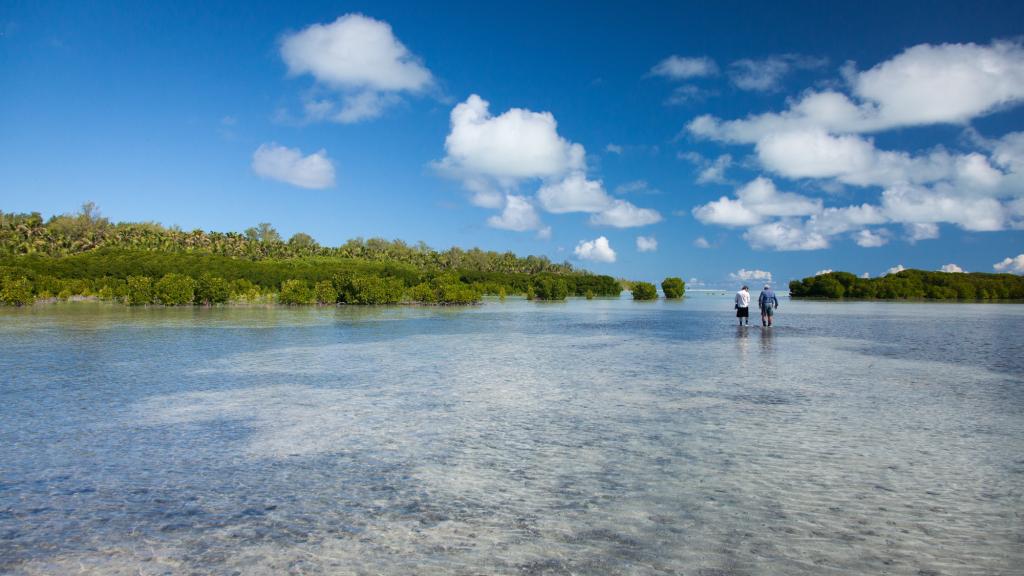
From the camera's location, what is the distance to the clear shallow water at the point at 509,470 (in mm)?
5465

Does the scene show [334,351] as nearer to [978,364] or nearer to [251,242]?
[978,364]

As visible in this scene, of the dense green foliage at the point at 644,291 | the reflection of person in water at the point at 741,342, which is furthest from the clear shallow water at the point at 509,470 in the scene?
the dense green foliage at the point at 644,291

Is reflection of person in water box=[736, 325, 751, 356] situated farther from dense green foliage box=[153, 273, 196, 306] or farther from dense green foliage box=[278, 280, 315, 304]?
dense green foliage box=[153, 273, 196, 306]

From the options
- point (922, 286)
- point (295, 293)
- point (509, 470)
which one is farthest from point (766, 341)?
point (922, 286)

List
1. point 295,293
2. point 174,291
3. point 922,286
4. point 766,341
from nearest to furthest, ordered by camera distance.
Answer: point 766,341 → point 174,291 → point 295,293 → point 922,286

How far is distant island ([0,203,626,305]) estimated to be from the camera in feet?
214

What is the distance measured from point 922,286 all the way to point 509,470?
14095cm

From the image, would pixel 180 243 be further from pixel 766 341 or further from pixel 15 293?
pixel 766 341

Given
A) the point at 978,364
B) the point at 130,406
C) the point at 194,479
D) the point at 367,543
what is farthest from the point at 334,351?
the point at 978,364

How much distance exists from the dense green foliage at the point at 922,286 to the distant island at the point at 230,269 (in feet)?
126

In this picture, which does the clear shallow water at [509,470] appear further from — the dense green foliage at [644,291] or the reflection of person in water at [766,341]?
the dense green foliage at [644,291]

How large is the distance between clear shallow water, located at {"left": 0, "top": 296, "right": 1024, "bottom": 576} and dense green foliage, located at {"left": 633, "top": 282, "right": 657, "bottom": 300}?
8395cm

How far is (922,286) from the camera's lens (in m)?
123

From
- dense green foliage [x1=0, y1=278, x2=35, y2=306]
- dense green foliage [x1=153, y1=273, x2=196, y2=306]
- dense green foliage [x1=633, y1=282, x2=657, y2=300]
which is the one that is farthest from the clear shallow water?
dense green foliage [x1=633, y1=282, x2=657, y2=300]
